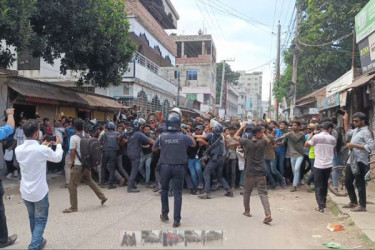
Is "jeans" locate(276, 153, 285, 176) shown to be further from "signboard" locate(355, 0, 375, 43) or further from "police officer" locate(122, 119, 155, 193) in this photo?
"signboard" locate(355, 0, 375, 43)

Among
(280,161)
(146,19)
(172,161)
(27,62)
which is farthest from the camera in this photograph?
(146,19)

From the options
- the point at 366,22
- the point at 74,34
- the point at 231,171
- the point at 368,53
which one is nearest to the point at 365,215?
the point at 231,171

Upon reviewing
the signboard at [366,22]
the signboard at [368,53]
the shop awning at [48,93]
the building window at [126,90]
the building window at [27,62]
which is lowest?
the shop awning at [48,93]

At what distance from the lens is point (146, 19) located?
21.7 metres

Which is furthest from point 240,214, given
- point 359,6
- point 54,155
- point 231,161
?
point 359,6

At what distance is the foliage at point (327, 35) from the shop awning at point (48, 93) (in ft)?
43.8

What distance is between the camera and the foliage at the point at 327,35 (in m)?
21.0

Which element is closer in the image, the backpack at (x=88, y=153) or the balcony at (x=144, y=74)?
the backpack at (x=88, y=153)

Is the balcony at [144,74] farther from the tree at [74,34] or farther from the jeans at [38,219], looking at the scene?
the jeans at [38,219]

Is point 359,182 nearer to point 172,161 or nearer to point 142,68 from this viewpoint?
point 172,161

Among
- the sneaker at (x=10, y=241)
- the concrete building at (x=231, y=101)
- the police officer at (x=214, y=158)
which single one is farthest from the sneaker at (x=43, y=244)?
the concrete building at (x=231, y=101)

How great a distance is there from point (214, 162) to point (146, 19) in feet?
53.0

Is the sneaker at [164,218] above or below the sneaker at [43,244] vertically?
above

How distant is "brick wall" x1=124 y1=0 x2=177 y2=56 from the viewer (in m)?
19.4
